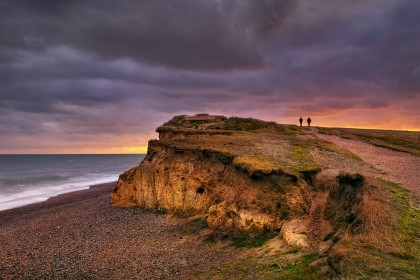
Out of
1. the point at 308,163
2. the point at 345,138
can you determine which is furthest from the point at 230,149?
the point at 345,138

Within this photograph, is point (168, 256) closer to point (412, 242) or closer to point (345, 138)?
point (412, 242)

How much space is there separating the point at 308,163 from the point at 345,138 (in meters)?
22.2

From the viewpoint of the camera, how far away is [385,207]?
41.8 ft

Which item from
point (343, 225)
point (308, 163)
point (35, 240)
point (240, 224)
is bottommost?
point (35, 240)

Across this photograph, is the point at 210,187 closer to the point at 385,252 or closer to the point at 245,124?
the point at 385,252

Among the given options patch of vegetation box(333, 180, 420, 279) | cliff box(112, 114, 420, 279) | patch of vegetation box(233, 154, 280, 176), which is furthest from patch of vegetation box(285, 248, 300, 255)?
patch of vegetation box(233, 154, 280, 176)

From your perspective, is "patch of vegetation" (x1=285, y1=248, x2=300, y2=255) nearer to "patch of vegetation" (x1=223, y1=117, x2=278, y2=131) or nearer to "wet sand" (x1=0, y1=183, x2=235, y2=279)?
"wet sand" (x1=0, y1=183, x2=235, y2=279)

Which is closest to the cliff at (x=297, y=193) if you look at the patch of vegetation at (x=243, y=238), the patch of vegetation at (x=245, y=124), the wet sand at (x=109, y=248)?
the patch of vegetation at (x=243, y=238)

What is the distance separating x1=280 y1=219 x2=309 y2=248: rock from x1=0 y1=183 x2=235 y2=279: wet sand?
2.64 metres

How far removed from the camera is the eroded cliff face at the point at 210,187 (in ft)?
57.2

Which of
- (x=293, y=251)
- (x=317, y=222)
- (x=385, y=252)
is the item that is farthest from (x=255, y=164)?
(x=385, y=252)

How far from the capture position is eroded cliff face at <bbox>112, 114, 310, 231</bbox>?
57.2ft

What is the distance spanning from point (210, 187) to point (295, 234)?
895 centimetres

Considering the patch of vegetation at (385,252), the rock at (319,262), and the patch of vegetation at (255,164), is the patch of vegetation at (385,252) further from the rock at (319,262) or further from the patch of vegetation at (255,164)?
the patch of vegetation at (255,164)
